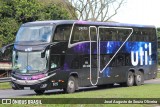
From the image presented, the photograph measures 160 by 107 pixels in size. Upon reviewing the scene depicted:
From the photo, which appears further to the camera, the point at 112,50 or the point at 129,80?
the point at 129,80

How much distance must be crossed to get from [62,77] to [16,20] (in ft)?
78.5

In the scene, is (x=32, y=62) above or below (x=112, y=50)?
below

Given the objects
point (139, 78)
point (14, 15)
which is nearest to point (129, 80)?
point (139, 78)

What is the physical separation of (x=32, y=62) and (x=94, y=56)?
4.87 m

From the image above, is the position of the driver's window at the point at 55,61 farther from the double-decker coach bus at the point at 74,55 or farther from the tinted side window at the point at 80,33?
the tinted side window at the point at 80,33

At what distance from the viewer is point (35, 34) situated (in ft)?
84.7

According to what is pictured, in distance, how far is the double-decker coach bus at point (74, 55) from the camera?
25266mm

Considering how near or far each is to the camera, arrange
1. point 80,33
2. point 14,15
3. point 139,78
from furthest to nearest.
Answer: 1. point 14,15
2. point 139,78
3. point 80,33

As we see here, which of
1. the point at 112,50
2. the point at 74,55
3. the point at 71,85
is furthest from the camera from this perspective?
the point at 112,50

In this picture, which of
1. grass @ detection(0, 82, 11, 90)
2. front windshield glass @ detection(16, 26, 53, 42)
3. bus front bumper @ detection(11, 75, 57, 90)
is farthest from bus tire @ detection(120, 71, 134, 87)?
front windshield glass @ detection(16, 26, 53, 42)

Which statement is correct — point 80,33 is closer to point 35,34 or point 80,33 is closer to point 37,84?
point 35,34

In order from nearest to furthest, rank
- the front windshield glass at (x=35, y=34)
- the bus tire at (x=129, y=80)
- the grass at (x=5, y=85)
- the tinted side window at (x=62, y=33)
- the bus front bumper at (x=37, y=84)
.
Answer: the bus front bumper at (x=37, y=84)
the front windshield glass at (x=35, y=34)
the tinted side window at (x=62, y=33)
the bus tire at (x=129, y=80)
the grass at (x=5, y=85)

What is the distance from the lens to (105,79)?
98.7ft

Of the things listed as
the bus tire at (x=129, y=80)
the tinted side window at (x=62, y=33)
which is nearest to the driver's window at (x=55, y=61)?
the tinted side window at (x=62, y=33)
